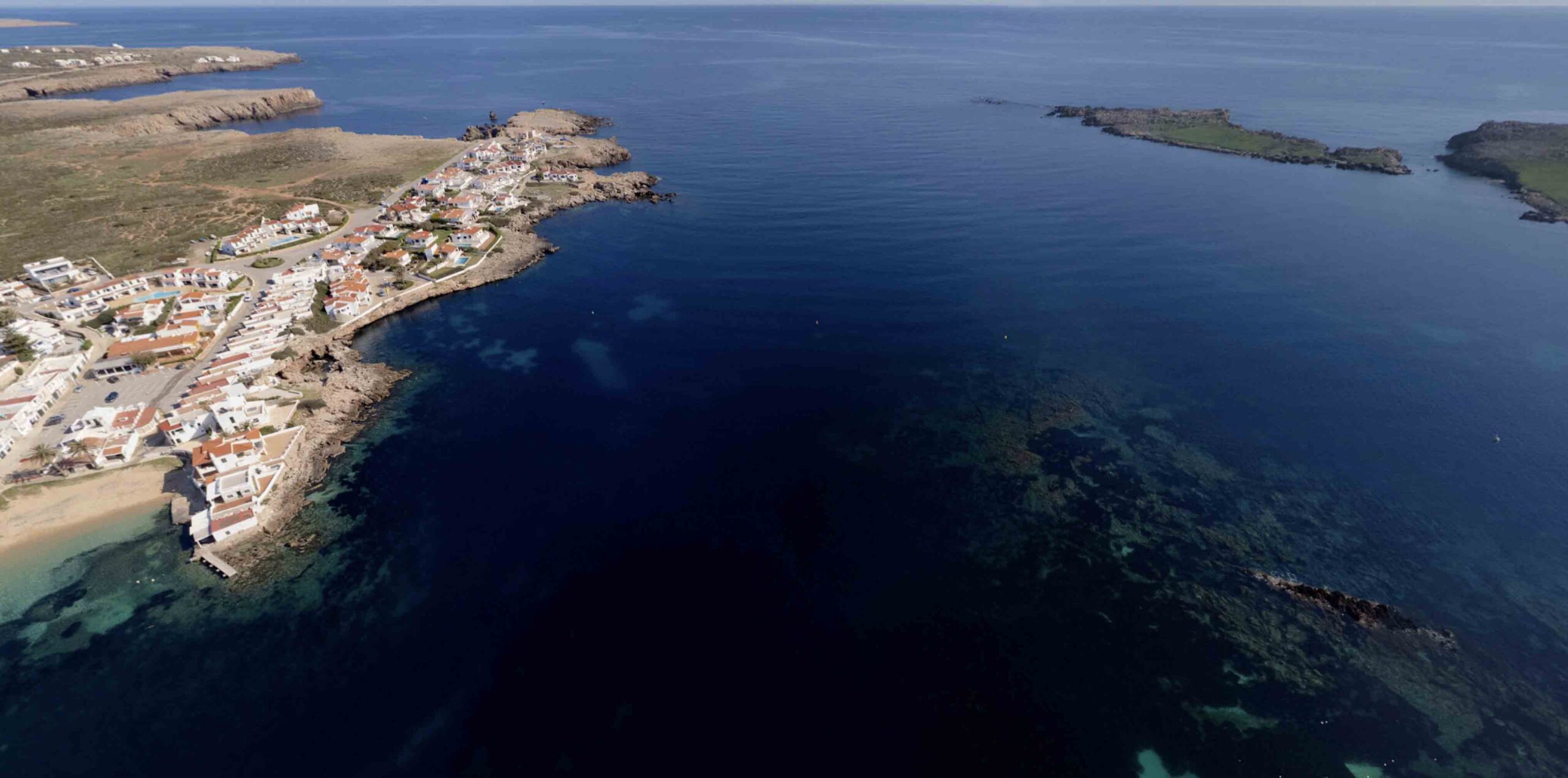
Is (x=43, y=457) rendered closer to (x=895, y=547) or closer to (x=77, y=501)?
(x=77, y=501)

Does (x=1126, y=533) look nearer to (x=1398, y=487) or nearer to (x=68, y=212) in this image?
(x=1398, y=487)

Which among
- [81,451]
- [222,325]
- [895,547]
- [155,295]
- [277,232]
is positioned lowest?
[895,547]

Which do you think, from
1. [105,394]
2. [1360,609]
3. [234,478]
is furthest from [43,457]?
[1360,609]

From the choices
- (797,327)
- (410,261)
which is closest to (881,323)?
(797,327)

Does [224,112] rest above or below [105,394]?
above

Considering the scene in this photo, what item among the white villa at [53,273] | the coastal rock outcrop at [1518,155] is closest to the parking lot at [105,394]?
the white villa at [53,273]

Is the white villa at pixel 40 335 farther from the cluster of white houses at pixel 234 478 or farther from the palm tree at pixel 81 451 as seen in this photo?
the cluster of white houses at pixel 234 478
